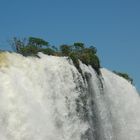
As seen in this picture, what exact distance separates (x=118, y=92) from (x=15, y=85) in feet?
40.5

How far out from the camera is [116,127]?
35.5 meters

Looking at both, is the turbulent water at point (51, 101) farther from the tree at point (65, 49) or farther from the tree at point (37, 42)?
the tree at point (37, 42)

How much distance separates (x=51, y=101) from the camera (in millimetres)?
26484

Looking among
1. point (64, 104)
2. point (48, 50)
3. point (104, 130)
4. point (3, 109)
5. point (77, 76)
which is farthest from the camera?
point (48, 50)

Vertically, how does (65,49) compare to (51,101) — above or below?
above

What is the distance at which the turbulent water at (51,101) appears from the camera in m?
24.4

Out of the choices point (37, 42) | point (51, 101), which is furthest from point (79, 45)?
point (51, 101)

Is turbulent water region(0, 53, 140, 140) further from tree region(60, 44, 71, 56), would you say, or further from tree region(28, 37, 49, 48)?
tree region(28, 37, 49, 48)

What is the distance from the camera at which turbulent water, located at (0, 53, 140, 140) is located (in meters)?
24.4

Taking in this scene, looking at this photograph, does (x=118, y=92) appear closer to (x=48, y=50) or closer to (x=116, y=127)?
(x=116, y=127)

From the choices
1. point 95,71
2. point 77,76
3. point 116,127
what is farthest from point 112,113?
point 77,76

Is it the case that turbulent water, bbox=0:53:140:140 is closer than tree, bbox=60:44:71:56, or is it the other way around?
turbulent water, bbox=0:53:140:140

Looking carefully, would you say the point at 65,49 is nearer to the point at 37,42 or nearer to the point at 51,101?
the point at 37,42

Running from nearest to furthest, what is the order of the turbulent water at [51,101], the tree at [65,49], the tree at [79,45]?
the turbulent water at [51,101] → the tree at [65,49] → the tree at [79,45]
